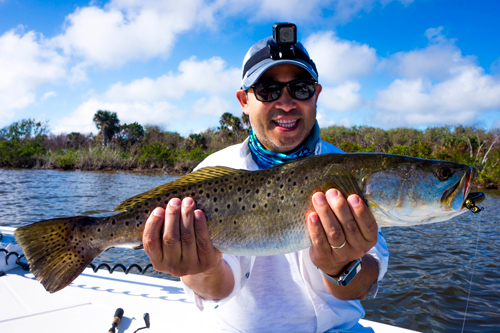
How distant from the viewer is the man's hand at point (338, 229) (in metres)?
2.07

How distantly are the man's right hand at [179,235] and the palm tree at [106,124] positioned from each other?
195 ft

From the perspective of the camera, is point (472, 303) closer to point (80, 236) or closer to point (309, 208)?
point (309, 208)

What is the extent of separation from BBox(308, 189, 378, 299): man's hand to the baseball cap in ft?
4.44

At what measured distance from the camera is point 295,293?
260 centimetres

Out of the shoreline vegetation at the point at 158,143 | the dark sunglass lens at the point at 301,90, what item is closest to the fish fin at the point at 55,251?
the dark sunglass lens at the point at 301,90

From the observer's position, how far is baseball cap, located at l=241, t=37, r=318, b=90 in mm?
2924

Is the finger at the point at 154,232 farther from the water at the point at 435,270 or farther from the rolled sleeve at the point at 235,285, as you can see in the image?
the water at the point at 435,270

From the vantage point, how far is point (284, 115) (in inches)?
118

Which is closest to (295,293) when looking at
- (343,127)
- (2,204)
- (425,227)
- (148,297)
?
(148,297)

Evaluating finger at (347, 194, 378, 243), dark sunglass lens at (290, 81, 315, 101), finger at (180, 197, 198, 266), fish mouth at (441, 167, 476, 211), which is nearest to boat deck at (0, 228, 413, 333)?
finger at (180, 197, 198, 266)

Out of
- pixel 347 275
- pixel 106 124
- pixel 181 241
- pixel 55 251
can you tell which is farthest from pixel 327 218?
pixel 106 124

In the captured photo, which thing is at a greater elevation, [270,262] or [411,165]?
[411,165]

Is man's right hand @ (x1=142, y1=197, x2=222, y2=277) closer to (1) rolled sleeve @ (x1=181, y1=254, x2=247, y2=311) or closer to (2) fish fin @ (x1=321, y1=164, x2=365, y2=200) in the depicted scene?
(1) rolled sleeve @ (x1=181, y1=254, x2=247, y2=311)

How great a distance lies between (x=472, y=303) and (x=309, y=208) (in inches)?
310
